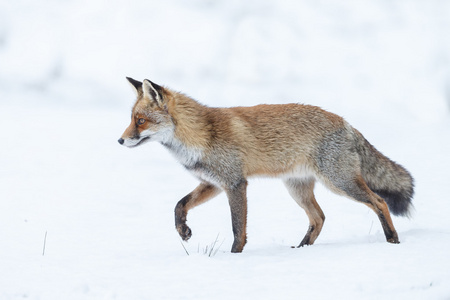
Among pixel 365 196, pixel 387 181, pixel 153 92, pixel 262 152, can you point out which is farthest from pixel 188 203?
pixel 387 181

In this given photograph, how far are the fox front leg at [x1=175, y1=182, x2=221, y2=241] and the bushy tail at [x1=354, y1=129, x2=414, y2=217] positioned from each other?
1.54m

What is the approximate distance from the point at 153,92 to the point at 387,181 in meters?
2.55

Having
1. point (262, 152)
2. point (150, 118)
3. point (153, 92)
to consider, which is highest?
point (153, 92)

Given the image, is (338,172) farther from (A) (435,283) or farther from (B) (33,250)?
(B) (33,250)

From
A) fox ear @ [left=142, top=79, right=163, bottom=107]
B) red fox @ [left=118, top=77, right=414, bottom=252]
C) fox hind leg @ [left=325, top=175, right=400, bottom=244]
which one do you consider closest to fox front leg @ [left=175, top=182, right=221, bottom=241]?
red fox @ [left=118, top=77, right=414, bottom=252]

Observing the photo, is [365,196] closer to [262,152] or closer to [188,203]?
[262,152]

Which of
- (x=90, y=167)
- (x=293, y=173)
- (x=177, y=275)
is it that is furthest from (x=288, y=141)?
(x=90, y=167)

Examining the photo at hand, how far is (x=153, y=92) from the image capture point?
17.3 ft

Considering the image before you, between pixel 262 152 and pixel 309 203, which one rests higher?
pixel 262 152

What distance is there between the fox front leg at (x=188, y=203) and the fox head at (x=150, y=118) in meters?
0.65

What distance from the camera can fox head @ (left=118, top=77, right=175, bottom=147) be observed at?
16.9ft

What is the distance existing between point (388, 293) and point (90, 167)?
728 cm

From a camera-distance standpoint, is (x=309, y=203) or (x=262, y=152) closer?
(x=262, y=152)

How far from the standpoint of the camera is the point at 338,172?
5.52 m
